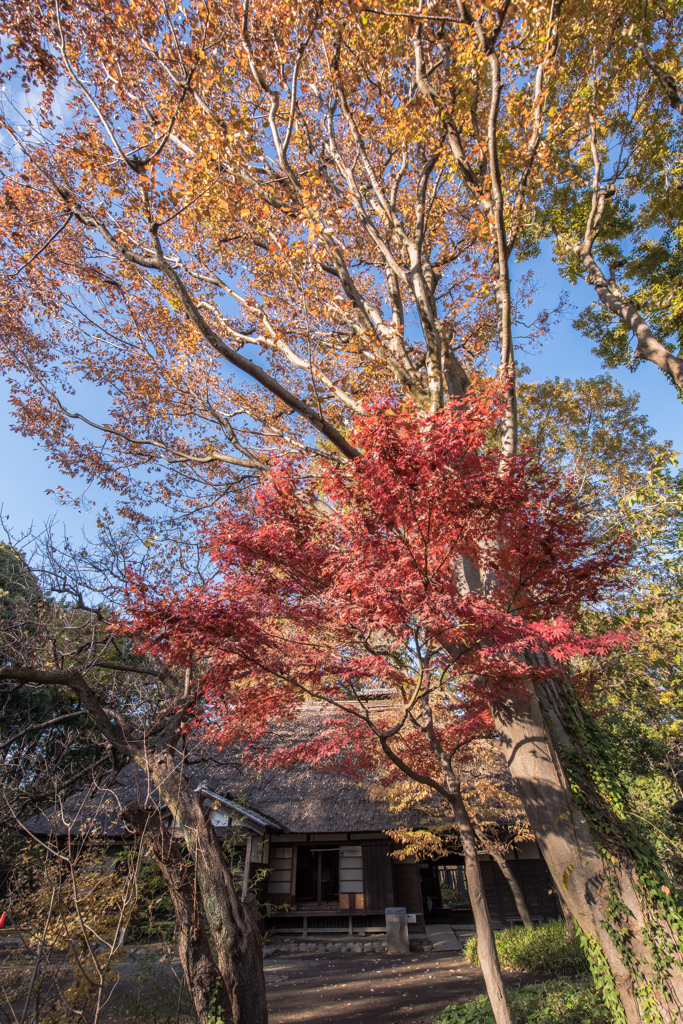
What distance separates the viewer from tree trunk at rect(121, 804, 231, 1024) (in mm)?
5102

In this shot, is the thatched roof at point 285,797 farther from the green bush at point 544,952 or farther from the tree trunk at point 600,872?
the tree trunk at point 600,872

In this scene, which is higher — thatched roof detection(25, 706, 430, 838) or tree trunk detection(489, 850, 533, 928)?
thatched roof detection(25, 706, 430, 838)

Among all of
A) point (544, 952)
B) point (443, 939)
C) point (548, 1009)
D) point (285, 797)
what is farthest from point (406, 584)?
point (443, 939)

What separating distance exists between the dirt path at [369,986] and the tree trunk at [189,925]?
2.14 m

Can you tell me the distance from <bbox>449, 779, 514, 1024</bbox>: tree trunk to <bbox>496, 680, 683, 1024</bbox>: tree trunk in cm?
65

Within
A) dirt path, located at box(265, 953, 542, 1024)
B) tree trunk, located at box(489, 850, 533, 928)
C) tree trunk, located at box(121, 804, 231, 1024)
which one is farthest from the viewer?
tree trunk, located at box(489, 850, 533, 928)

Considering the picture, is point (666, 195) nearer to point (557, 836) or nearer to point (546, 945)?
point (557, 836)

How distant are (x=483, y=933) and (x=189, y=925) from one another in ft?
10.5

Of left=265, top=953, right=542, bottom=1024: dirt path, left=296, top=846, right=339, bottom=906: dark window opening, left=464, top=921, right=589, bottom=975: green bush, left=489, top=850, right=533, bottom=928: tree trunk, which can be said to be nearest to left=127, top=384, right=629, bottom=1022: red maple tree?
left=265, top=953, right=542, bottom=1024: dirt path

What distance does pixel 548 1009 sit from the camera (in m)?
5.14

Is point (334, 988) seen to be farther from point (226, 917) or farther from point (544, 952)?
point (226, 917)

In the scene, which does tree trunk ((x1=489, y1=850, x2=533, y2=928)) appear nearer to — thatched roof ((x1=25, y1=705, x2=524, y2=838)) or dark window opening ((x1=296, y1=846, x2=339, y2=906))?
thatched roof ((x1=25, y1=705, x2=524, y2=838))

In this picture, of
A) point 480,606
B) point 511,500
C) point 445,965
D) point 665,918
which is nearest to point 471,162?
point 511,500

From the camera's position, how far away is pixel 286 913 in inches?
501
